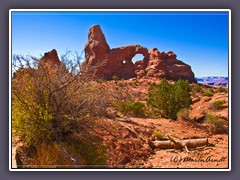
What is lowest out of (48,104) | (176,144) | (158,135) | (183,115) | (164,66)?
(176,144)

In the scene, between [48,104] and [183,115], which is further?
[183,115]

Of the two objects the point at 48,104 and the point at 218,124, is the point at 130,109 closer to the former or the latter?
the point at 218,124

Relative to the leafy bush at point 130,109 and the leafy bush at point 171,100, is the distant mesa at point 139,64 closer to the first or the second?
the leafy bush at point 171,100

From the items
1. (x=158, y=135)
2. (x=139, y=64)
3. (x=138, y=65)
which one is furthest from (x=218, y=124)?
(x=139, y=64)

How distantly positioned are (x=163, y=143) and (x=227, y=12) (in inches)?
144

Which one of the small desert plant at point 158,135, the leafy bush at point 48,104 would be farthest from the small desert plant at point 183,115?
the leafy bush at point 48,104

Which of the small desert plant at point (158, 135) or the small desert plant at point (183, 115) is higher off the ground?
the small desert plant at point (183, 115)

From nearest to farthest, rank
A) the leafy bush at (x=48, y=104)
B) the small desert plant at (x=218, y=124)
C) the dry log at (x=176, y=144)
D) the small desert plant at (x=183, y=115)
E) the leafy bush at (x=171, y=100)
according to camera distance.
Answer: the leafy bush at (x=48, y=104) → the dry log at (x=176, y=144) → the small desert plant at (x=218, y=124) → the small desert plant at (x=183, y=115) → the leafy bush at (x=171, y=100)

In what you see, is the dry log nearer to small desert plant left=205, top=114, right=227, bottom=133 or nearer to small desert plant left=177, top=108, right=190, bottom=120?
small desert plant left=205, top=114, right=227, bottom=133

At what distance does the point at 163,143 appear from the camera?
696 cm

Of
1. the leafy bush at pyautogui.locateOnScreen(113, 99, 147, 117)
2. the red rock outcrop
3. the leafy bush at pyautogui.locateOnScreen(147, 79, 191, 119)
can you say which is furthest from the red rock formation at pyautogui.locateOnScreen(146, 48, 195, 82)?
the leafy bush at pyautogui.locateOnScreen(113, 99, 147, 117)

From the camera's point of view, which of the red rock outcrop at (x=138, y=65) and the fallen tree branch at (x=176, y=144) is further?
the red rock outcrop at (x=138, y=65)
